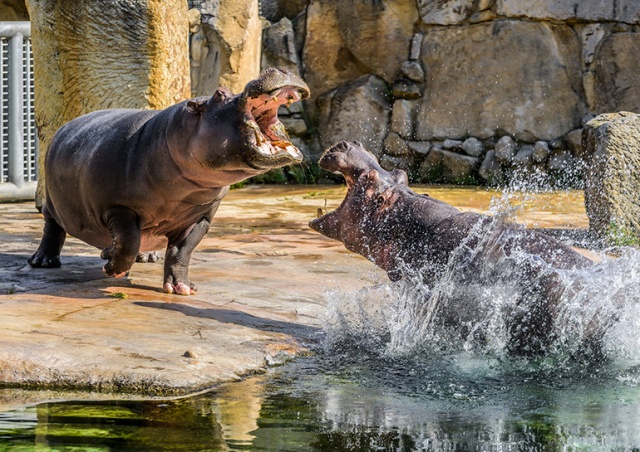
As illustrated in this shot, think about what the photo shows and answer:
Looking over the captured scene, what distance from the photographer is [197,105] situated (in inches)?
206

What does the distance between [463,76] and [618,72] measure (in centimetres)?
169

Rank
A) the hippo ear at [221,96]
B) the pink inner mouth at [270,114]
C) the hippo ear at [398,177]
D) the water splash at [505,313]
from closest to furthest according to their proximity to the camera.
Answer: the water splash at [505,313] → the pink inner mouth at [270,114] → the hippo ear at [221,96] → the hippo ear at [398,177]

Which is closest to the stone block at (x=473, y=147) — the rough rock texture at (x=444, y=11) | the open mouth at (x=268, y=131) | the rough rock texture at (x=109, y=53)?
the rough rock texture at (x=444, y=11)

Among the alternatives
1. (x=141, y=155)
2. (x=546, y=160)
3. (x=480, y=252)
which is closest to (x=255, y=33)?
(x=546, y=160)

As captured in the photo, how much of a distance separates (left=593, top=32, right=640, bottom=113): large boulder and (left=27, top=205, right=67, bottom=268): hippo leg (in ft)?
23.5

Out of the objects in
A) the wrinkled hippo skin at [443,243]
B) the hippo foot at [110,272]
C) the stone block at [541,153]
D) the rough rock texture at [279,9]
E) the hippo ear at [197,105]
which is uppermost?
the hippo ear at [197,105]

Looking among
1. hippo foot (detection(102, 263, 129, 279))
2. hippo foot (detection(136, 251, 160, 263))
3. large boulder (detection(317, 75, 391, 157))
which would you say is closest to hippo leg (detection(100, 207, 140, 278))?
hippo foot (detection(102, 263, 129, 279))

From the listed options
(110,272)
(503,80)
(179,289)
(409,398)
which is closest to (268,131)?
(179,289)

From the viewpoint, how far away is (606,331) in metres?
4.56

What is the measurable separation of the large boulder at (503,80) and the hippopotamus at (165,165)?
6.61 meters

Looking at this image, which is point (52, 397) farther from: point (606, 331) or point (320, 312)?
point (606, 331)

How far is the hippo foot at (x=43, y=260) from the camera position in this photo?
6.32 meters

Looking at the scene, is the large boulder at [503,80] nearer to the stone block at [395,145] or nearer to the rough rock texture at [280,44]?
the stone block at [395,145]

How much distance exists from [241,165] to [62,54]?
3900mm
